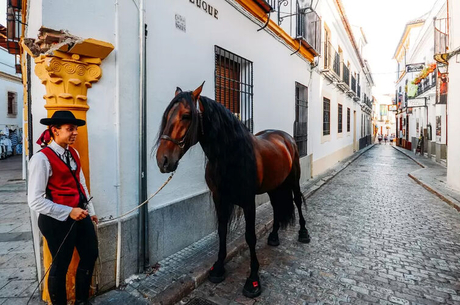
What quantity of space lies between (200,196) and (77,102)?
217 cm

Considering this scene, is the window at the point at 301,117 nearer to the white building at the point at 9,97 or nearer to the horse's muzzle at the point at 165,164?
the horse's muzzle at the point at 165,164

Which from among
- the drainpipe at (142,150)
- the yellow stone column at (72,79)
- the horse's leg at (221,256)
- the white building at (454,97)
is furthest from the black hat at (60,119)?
the white building at (454,97)

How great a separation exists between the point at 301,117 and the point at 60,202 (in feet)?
25.5

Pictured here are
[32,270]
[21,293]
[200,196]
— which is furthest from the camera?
[200,196]

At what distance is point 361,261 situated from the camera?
Result: 3.55 metres

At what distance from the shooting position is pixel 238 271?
3361 millimetres

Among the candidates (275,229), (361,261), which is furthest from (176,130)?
(361,261)

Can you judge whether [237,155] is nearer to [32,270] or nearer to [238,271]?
[238,271]

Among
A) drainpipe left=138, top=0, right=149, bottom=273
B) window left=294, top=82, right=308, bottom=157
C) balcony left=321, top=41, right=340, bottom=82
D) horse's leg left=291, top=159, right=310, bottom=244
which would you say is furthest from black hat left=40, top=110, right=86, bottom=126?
balcony left=321, top=41, right=340, bottom=82

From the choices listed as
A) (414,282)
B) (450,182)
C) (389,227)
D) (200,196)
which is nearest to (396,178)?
(450,182)

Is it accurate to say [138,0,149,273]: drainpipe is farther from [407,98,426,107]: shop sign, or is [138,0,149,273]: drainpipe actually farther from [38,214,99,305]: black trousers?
[407,98,426,107]: shop sign

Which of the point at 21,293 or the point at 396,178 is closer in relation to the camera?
the point at 21,293

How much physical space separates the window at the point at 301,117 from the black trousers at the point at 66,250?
675 cm

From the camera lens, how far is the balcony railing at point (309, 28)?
8.18m
